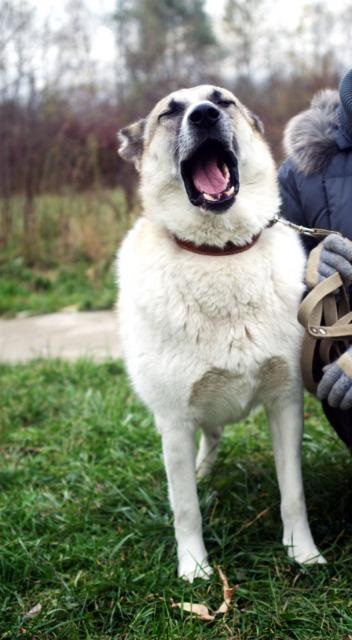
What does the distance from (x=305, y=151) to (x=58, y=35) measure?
5.80 meters

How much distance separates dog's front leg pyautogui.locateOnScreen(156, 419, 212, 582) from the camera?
1.86 m

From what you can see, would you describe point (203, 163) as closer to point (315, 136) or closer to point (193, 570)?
point (315, 136)

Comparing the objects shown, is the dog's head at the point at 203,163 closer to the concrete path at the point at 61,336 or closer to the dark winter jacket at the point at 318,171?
the dark winter jacket at the point at 318,171

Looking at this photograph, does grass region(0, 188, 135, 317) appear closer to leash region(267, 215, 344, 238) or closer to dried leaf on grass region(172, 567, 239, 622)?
leash region(267, 215, 344, 238)

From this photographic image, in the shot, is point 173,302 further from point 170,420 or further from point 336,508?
point 336,508

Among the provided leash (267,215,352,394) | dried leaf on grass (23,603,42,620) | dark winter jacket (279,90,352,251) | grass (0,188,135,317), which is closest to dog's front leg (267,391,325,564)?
leash (267,215,352,394)

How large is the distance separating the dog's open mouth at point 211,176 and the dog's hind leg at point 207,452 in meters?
0.96

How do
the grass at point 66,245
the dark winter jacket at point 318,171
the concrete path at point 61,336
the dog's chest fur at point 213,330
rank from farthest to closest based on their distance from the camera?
the grass at point 66,245 → the concrete path at point 61,336 → the dark winter jacket at point 318,171 → the dog's chest fur at point 213,330

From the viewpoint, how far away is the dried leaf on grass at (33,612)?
1693 millimetres

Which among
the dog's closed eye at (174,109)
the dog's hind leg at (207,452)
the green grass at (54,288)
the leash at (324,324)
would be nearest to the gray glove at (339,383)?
the leash at (324,324)

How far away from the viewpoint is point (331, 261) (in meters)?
1.81

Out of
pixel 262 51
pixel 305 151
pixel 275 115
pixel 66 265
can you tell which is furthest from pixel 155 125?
pixel 262 51

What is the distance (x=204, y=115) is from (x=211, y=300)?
0.52 metres

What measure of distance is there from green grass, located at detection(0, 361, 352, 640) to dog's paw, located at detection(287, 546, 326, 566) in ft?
0.09
